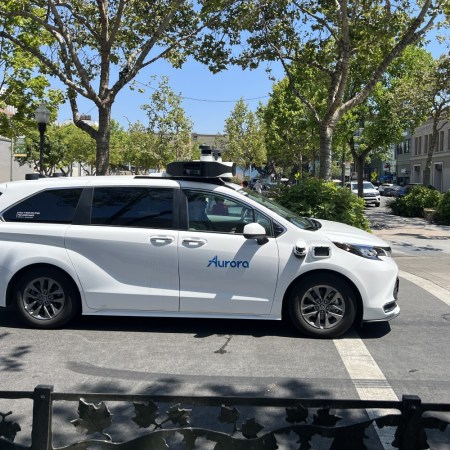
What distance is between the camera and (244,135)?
179 feet

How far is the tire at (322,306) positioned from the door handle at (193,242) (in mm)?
1101

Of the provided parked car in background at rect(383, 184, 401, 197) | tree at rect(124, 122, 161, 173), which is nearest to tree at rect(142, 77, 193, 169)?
tree at rect(124, 122, 161, 173)

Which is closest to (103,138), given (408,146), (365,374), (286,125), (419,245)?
(419,245)

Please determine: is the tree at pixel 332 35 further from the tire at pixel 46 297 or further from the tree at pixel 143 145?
the tree at pixel 143 145

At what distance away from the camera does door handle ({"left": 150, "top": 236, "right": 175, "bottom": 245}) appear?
564 cm

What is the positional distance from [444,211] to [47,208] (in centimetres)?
1783

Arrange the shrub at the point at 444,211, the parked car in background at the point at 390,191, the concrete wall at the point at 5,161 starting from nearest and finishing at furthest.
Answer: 1. the shrub at the point at 444,211
2. the concrete wall at the point at 5,161
3. the parked car in background at the point at 390,191

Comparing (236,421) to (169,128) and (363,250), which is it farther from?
(169,128)

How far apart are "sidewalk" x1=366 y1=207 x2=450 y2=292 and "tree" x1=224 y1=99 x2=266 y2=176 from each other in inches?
1260

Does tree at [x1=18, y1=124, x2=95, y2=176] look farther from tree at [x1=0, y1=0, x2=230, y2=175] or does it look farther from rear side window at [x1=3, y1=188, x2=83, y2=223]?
rear side window at [x1=3, y1=188, x2=83, y2=223]

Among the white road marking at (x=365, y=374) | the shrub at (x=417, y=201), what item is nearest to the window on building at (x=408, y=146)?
the shrub at (x=417, y=201)

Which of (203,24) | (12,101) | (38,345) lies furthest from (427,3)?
(12,101)

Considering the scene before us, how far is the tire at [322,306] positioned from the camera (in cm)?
553

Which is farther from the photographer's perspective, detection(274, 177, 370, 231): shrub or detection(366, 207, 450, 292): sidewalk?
detection(274, 177, 370, 231): shrub
